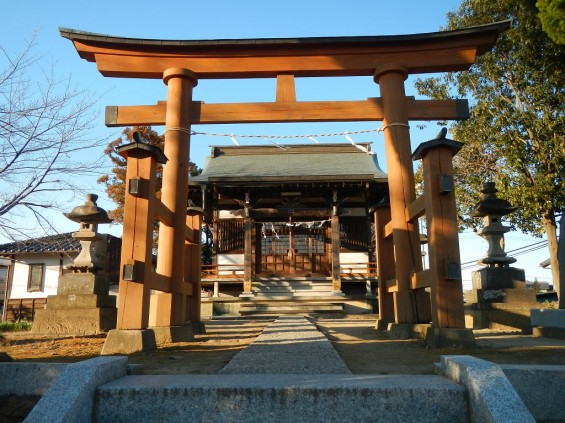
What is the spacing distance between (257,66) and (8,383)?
19.6ft

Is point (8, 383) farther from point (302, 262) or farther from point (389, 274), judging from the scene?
point (302, 262)

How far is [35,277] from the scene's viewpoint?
76.5ft

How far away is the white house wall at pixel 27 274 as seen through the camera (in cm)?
2298

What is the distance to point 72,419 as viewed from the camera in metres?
2.18

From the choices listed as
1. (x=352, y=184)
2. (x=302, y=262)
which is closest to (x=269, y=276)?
(x=302, y=262)

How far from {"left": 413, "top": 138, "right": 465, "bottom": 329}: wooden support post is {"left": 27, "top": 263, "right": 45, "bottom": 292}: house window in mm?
23588

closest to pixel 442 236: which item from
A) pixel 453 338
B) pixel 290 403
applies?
pixel 453 338

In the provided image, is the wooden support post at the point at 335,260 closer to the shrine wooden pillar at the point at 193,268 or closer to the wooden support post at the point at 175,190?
the shrine wooden pillar at the point at 193,268

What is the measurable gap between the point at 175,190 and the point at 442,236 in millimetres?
3811

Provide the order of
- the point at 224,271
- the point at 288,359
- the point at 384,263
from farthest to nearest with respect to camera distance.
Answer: the point at 224,271 < the point at 384,263 < the point at 288,359

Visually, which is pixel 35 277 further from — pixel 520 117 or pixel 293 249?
pixel 520 117

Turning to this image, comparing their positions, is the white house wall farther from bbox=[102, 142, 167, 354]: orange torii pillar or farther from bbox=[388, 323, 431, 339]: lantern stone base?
bbox=[388, 323, 431, 339]: lantern stone base

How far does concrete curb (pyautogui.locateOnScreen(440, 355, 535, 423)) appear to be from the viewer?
2084mm

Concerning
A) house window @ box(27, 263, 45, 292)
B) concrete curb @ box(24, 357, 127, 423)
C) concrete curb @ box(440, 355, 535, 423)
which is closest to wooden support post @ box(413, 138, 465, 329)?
concrete curb @ box(440, 355, 535, 423)
